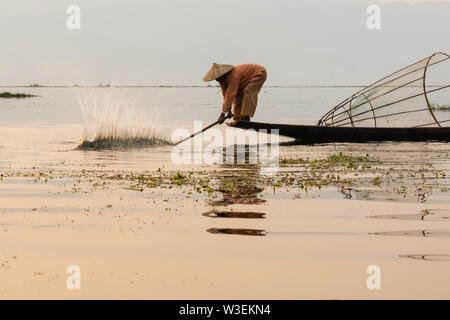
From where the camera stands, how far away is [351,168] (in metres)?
9.85

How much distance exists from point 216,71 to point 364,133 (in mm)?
3639

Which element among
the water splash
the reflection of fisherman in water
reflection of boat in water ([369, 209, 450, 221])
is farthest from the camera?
the water splash

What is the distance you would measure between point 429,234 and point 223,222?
5.78 feet

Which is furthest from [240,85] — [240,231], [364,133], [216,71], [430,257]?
[430,257]

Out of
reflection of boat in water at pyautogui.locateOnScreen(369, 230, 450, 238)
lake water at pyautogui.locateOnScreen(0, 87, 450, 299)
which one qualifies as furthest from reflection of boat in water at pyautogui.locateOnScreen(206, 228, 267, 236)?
reflection of boat in water at pyautogui.locateOnScreen(369, 230, 450, 238)

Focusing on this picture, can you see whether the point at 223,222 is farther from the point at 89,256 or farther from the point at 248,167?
the point at 248,167

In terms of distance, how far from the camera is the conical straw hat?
470 inches

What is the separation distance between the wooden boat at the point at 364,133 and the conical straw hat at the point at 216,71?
1.89m

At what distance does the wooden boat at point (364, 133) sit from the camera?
13492mm

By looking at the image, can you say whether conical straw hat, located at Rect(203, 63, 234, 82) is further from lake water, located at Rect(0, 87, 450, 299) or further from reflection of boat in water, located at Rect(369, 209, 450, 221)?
reflection of boat in water, located at Rect(369, 209, 450, 221)

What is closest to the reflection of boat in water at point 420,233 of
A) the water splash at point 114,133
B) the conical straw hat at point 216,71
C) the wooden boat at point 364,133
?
the conical straw hat at point 216,71

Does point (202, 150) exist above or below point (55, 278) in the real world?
above

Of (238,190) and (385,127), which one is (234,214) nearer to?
(238,190)
